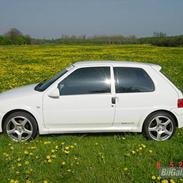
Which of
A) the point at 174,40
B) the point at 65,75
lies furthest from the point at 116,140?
the point at 174,40

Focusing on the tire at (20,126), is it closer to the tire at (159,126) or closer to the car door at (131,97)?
the car door at (131,97)

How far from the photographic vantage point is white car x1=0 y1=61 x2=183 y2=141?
5469mm

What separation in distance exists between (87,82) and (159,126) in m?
1.53

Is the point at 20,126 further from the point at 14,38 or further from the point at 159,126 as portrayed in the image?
the point at 14,38

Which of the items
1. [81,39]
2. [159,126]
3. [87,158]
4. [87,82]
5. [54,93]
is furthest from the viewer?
[81,39]

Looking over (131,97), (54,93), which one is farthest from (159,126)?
(54,93)

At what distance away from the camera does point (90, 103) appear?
5.45m

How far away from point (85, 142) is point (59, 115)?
Answer: 659 millimetres

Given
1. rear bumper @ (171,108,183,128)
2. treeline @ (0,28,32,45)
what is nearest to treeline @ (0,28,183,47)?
treeline @ (0,28,32,45)

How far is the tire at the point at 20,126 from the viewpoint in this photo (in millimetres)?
5516

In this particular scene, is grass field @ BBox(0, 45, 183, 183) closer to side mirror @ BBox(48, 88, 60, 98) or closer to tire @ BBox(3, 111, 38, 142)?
tire @ BBox(3, 111, 38, 142)

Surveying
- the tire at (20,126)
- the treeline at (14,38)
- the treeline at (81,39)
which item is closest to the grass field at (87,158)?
the tire at (20,126)

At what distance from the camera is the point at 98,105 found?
5.46 metres

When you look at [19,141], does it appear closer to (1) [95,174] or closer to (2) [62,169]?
(2) [62,169]
